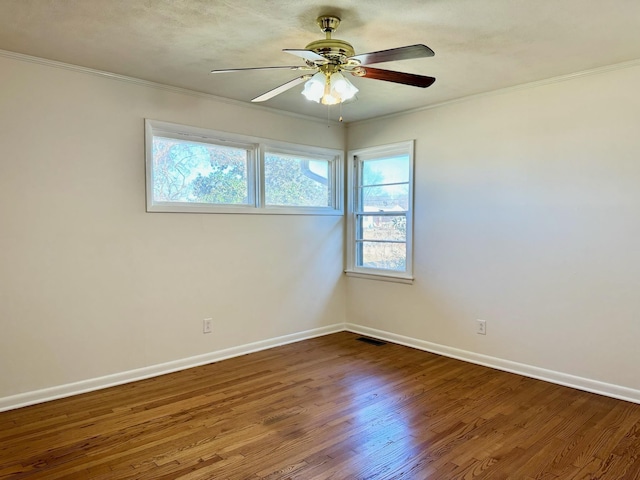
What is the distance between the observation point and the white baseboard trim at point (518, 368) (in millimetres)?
3146

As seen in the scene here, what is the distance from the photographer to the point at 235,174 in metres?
4.17

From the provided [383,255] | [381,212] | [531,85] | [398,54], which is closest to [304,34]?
[398,54]

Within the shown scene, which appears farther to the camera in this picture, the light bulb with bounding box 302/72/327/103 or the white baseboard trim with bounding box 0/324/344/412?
the white baseboard trim with bounding box 0/324/344/412

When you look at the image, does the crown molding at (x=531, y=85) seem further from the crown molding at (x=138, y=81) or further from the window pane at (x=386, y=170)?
the crown molding at (x=138, y=81)

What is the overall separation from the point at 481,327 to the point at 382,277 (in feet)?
3.84

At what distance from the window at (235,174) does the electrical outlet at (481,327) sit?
6.33 feet

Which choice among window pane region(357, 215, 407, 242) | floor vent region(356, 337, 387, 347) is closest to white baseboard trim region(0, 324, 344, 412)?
floor vent region(356, 337, 387, 347)

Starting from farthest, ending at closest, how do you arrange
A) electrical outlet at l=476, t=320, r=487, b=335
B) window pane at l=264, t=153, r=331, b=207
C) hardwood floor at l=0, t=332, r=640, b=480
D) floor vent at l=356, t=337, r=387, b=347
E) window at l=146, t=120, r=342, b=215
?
floor vent at l=356, t=337, r=387, b=347 → window pane at l=264, t=153, r=331, b=207 → electrical outlet at l=476, t=320, r=487, b=335 → window at l=146, t=120, r=342, b=215 → hardwood floor at l=0, t=332, r=640, b=480

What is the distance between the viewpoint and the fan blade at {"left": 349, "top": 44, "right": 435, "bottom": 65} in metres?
2.00

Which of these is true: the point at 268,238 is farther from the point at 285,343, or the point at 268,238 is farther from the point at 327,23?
the point at 327,23

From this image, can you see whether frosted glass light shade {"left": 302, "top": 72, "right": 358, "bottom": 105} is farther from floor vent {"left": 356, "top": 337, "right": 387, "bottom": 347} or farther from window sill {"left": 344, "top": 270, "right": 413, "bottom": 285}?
floor vent {"left": 356, "top": 337, "right": 387, "bottom": 347}

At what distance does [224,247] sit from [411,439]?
7.64 feet

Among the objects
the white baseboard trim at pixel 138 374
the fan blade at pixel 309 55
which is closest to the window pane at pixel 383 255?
the white baseboard trim at pixel 138 374

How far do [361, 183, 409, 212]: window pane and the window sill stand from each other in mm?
703
